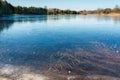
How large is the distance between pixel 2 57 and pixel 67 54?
5616 mm

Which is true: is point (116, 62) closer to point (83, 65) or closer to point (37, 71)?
point (83, 65)

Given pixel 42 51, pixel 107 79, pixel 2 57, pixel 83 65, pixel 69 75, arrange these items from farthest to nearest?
1. pixel 42 51
2. pixel 2 57
3. pixel 83 65
4. pixel 69 75
5. pixel 107 79

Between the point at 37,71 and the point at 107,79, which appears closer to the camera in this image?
the point at 107,79

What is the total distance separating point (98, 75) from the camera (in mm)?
11508

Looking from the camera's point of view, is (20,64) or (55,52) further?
(55,52)

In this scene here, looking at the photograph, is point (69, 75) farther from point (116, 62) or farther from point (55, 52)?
point (55, 52)

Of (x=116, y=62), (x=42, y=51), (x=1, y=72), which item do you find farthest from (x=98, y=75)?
(x=42, y=51)

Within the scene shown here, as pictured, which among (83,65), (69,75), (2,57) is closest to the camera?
(69,75)

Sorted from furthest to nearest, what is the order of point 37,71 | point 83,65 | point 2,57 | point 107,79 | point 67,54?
point 67,54 < point 2,57 < point 83,65 < point 37,71 < point 107,79

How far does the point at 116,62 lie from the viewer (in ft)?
46.6

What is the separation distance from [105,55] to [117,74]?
193 inches

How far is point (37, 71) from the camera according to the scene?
12.3m

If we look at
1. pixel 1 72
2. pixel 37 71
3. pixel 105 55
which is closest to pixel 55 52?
pixel 105 55

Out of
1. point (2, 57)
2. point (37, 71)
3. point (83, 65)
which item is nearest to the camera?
point (37, 71)
